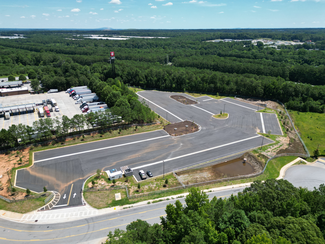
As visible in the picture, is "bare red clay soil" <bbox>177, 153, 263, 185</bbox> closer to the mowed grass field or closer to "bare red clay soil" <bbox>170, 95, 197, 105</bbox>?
the mowed grass field

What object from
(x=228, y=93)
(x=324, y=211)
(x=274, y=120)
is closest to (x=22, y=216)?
(x=324, y=211)

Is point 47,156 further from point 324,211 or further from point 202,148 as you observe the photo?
point 324,211

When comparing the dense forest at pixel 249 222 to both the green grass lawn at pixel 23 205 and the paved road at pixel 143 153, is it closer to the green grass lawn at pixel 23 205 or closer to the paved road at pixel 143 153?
the paved road at pixel 143 153

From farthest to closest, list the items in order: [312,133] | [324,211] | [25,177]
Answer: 1. [312,133]
2. [25,177]
3. [324,211]

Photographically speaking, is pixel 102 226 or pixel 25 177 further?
pixel 25 177

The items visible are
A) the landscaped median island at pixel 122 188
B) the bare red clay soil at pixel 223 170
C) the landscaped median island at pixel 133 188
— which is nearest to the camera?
the landscaped median island at pixel 122 188

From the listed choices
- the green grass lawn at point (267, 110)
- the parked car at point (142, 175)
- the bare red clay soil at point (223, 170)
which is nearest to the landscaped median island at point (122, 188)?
the parked car at point (142, 175)

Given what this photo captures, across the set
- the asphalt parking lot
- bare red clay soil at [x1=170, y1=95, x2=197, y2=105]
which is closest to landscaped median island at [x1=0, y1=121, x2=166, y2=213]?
the asphalt parking lot
